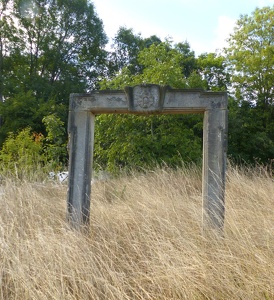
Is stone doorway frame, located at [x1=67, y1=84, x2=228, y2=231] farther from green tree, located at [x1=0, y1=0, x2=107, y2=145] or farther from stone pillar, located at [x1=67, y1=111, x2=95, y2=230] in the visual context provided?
green tree, located at [x1=0, y1=0, x2=107, y2=145]

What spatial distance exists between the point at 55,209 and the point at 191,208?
1.77m

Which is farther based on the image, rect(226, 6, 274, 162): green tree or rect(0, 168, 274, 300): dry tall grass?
rect(226, 6, 274, 162): green tree

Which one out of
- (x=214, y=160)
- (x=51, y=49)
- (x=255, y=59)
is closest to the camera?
(x=214, y=160)

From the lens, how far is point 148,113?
3434 mm

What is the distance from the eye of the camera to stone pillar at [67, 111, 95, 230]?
11.4 feet

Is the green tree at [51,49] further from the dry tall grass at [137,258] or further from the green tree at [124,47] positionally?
the dry tall grass at [137,258]

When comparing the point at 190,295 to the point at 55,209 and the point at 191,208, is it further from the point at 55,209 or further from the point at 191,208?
the point at 55,209

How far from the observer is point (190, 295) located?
2033mm

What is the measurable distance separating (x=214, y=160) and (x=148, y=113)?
2.86 feet

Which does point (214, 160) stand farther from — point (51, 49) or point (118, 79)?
point (51, 49)

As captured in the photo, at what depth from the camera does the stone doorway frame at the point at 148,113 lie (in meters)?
3.32

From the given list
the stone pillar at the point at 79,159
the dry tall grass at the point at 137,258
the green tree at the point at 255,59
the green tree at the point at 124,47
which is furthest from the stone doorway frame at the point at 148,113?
the green tree at the point at 124,47

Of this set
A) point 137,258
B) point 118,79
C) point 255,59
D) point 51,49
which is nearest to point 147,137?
point 118,79

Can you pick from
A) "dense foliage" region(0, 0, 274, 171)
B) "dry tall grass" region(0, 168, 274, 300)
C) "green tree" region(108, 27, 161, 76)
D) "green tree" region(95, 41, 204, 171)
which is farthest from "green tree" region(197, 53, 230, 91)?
"dry tall grass" region(0, 168, 274, 300)
